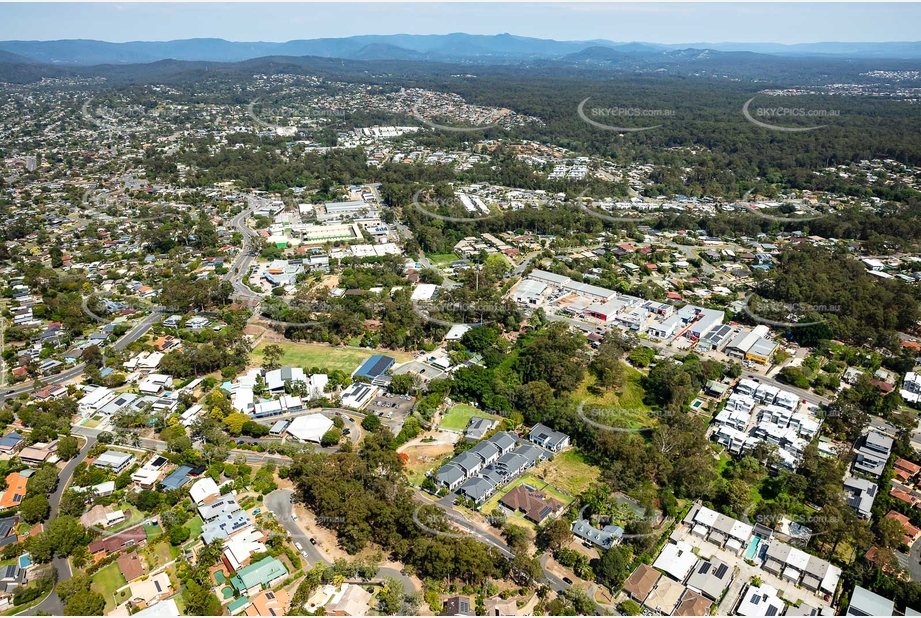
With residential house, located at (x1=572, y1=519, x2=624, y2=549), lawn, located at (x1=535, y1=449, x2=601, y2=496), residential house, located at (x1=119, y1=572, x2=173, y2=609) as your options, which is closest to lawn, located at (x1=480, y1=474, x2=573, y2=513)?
lawn, located at (x1=535, y1=449, x2=601, y2=496)

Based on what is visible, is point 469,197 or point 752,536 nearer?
point 752,536

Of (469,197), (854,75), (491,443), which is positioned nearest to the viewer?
(491,443)

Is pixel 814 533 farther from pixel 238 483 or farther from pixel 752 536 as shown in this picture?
pixel 238 483

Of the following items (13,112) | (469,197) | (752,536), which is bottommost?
(752,536)

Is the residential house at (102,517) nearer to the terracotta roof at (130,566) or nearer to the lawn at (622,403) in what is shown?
the terracotta roof at (130,566)

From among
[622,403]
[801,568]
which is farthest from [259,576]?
[622,403]

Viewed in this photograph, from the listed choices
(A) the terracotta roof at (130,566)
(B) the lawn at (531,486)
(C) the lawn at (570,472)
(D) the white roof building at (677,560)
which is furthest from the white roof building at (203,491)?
(D) the white roof building at (677,560)

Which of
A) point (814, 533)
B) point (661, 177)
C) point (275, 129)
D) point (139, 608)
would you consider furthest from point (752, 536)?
point (275, 129)

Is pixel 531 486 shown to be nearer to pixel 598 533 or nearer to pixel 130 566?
pixel 598 533
